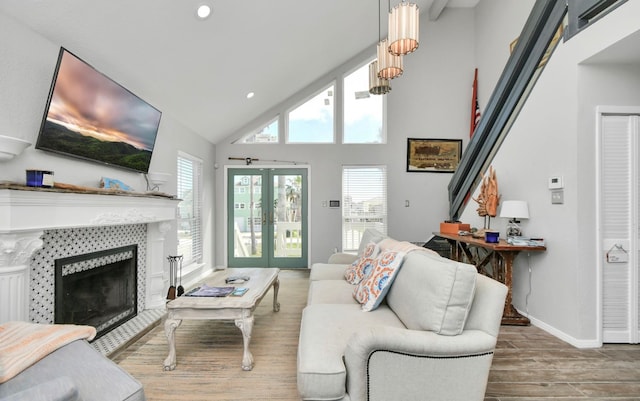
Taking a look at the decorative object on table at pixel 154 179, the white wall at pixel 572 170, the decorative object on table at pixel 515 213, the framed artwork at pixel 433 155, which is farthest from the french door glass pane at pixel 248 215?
the white wall at pixel 572 170

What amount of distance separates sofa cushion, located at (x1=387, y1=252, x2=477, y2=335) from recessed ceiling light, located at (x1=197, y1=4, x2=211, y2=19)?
2.82 meters

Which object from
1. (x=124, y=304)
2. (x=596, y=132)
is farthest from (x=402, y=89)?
(x=124, y=304)

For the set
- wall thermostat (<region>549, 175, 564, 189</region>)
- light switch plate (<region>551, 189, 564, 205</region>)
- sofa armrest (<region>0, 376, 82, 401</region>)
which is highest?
wall thermostat (<region>549, 175, 564, 189</region>)

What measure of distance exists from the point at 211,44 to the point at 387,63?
72.1 inches

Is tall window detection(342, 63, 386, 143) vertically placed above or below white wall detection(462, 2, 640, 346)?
above

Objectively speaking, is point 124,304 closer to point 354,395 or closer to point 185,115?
point 185,115

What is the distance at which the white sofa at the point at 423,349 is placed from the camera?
146 cm

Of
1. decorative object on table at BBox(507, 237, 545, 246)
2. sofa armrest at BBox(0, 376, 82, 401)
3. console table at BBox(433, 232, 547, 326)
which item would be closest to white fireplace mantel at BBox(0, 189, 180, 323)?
sofa armrest at BBox(0, 376, 82, 401)

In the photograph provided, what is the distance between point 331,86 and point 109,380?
19.2 ft

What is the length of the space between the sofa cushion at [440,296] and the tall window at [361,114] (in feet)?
14.9

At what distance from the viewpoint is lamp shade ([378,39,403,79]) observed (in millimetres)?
3072

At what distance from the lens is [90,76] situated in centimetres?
245

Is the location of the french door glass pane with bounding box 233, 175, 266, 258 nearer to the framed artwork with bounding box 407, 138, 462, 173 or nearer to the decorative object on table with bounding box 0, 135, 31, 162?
the framed artwork with bounding box 407, 138, 462, 173

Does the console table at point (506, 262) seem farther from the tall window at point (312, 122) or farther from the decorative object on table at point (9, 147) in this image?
the decorative object on table at point (9, 147)
